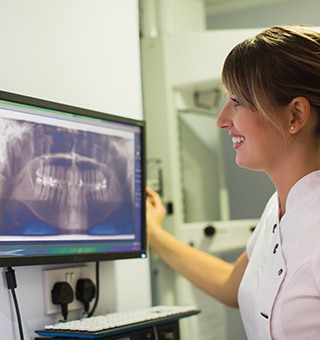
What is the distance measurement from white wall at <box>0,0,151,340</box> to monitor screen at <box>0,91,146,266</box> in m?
0.09

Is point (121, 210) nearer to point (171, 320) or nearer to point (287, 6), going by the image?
point (171, 320)

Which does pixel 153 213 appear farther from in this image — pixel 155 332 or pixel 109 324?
pixel 109 324

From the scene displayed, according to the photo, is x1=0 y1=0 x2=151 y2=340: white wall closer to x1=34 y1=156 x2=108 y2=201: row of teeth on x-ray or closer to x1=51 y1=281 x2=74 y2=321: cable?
x1=51 y1=281 x2=74 y2=321: cable

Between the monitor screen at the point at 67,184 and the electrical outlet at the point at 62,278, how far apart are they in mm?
70

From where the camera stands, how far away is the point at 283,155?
1408mm

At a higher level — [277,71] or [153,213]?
[277,71]

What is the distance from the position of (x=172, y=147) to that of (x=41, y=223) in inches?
41.5

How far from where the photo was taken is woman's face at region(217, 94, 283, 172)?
1389 millimetres

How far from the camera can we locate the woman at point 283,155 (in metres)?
1.31

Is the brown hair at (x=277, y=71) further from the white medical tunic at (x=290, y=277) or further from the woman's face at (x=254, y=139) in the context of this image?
the white medical tunic at (x=290, y=277)

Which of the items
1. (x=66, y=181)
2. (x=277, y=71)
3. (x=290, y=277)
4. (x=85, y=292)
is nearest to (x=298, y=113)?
(x=277, y=71)

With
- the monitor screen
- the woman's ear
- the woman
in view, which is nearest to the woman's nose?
the woman

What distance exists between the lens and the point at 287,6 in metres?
3.26

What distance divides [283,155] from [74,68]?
0.59 metres
